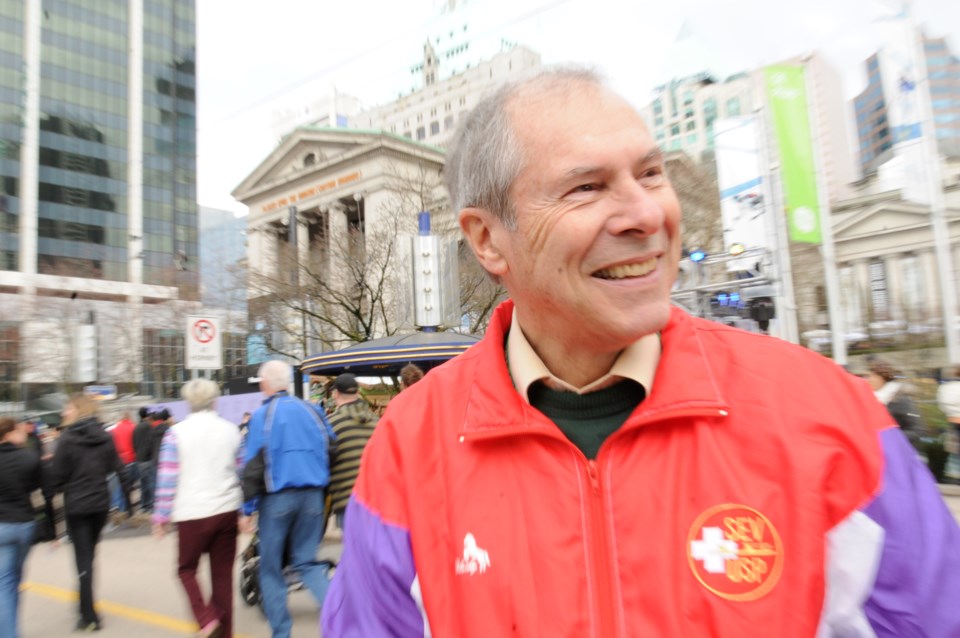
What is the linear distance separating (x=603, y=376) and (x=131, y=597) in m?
6.86

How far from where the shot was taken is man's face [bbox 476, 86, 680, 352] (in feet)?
3.75

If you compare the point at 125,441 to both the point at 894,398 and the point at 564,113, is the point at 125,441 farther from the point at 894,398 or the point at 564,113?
the point at 564,113

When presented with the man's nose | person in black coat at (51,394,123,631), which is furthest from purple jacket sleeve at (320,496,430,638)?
person in black coat at (51,394,123,631)

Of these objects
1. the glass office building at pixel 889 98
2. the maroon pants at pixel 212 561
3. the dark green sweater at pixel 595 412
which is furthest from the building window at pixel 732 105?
the dark green sweater at pixel 595 412

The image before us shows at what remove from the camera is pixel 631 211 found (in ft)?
3.70

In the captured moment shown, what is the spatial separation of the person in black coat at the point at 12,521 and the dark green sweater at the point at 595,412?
17.2ft

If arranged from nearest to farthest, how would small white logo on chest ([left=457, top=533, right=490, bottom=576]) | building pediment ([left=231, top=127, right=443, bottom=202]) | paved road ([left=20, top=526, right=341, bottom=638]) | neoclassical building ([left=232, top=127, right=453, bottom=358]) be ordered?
small white logo on chest ([left=457, top=533, right=490, bottom=576]), paved road ([left=20, top=526, right=341, bottom=638]), neoclassical building ([left=232, top=127, right=453, bottom=358]), building pediment ([left=231, top=127, right=443, bottom=202])

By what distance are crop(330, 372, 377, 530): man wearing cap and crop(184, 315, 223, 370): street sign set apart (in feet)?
15.2

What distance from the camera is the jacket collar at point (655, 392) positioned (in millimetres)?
1107

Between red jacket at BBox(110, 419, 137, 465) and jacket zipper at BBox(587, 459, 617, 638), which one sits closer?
jacket zipper at BBox(587, 459, 617, 638)

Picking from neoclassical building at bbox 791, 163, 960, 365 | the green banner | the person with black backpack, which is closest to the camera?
the person with black backpack

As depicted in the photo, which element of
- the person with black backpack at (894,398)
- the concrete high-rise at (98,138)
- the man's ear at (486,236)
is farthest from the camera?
the concrete high-rise at (98,138)

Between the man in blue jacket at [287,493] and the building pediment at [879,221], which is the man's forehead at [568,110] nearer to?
the man in blue jacket at [287,493]

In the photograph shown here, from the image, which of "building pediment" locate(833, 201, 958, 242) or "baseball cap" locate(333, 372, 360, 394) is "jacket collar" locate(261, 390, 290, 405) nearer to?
"baseball cap" locate(333, 372, 360, 394)
